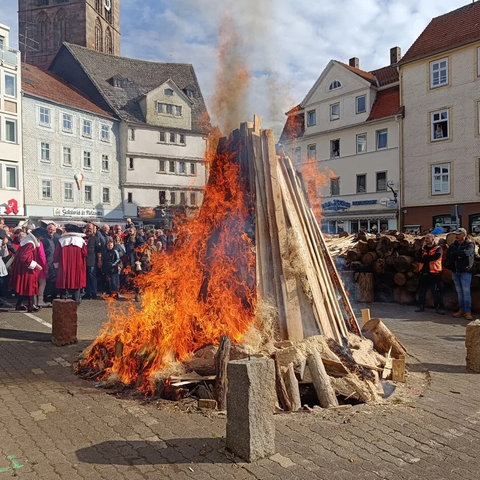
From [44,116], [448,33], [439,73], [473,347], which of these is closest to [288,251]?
[473,347]

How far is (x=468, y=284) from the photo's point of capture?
10656 millimetres

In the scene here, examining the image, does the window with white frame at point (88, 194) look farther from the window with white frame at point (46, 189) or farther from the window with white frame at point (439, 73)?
the window with white frame at point (439, 73)

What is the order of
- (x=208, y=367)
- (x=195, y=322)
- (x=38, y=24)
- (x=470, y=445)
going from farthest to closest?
(x=38, y=24) < (x=195, y=322) < (x=208, y=367) < (x=470, y=445)

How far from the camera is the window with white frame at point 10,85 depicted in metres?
34.1

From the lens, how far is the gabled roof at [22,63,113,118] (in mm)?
37188

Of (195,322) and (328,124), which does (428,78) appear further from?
(195,322)

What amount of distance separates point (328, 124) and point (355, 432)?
35.5 metres

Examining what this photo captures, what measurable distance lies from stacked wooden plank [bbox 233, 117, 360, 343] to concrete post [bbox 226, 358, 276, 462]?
2.08m

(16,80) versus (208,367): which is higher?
(16,80)

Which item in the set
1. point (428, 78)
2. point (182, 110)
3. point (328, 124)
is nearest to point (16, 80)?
point (182, 110)

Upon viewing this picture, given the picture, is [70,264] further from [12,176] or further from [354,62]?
[354,62]

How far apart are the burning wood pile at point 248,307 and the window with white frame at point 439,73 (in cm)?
2805

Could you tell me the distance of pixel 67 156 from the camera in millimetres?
39188

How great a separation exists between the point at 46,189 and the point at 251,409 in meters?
36.6
